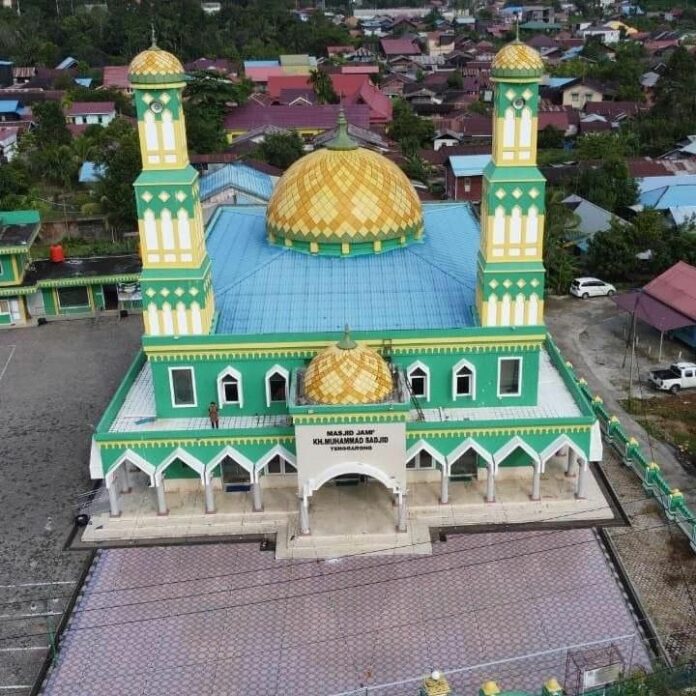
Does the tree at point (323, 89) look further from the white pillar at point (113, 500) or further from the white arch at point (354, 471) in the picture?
the white arch at point (354, 471)

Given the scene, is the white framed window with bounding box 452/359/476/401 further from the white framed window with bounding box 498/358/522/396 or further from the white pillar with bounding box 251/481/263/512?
the white pillar with bounding box 251/481/263/512

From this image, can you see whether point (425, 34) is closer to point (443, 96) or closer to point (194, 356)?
point (443, 96)

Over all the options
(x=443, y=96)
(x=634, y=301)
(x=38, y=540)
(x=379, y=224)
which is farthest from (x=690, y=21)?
(x=38, y=540)

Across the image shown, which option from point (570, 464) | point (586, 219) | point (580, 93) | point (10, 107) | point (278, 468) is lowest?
point (570, 464)

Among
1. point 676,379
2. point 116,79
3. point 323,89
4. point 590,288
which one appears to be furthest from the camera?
point 116,79

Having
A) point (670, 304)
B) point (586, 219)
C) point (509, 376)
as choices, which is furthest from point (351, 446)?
point (586, 219)

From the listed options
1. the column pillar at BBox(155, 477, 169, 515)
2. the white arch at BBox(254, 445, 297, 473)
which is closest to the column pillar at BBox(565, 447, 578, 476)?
the white arch at BBox(254, 445, 297, 473)

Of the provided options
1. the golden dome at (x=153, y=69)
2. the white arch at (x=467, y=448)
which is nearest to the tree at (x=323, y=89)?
the golden dome at (x=153, y=69)

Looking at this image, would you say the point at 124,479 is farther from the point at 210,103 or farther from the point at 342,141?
the point at 210,103
